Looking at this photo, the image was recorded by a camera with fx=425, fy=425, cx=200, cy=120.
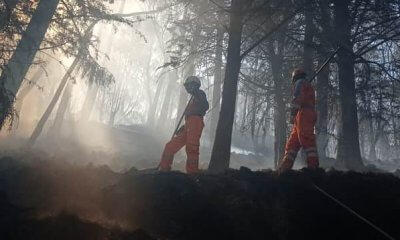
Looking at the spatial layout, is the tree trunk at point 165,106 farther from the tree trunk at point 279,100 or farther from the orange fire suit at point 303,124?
the orange fire suit at point 303,124

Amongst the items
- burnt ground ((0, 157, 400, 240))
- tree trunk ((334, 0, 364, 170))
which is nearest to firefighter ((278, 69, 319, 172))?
burnt ground ((0, 157, 400, 240))

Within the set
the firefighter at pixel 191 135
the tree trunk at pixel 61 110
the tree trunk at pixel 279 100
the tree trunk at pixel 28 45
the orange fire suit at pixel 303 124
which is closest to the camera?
the orange fire suit at pixel 303 124

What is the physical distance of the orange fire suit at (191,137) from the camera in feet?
25.7

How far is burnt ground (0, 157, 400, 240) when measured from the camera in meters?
4.98

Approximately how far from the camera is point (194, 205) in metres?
5.58

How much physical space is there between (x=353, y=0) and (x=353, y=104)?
10.3 feet

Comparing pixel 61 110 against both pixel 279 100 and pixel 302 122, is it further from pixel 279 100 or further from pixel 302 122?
pixel 302 122

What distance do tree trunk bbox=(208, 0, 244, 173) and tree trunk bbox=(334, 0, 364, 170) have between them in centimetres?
364

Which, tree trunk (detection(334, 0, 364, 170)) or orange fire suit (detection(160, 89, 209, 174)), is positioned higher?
tree trunk (detection(334, 0, 364, 170))

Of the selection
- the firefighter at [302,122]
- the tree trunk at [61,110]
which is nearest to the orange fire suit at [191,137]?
the firefighter at [302,122]

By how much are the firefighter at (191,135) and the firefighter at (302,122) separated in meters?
1.59

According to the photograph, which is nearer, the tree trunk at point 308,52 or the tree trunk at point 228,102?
the tree trunk at point 228,102

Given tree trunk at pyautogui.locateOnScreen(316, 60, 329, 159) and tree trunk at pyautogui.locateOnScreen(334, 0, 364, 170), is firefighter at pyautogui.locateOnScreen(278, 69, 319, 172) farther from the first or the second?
tree trunk at pyautogui.locateOnScreen(316, 60, 329, 159)

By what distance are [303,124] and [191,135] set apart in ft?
6.78
